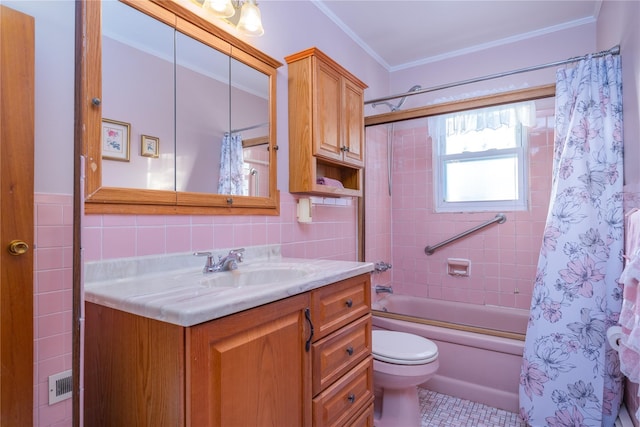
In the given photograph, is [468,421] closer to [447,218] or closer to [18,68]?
[447,218]

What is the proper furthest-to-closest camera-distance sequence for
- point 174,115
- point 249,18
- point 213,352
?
point 249,18, point 174,115, point 213,352

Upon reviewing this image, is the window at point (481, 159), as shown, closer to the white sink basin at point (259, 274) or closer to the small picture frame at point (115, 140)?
the white sink basin at point (259, 274)

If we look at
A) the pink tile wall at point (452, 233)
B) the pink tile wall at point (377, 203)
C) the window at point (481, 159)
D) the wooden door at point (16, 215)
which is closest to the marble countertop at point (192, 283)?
the wooden door at point (16, 215)

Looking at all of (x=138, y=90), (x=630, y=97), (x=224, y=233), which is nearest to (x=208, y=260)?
(x=224, y=233)

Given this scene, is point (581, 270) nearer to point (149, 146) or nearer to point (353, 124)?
point (353, 124)

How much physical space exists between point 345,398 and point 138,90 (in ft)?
4.57

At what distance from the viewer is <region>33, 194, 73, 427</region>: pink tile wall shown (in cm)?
92

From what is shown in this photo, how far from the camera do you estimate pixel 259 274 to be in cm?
142

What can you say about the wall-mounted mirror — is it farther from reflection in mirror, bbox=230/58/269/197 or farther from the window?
the window

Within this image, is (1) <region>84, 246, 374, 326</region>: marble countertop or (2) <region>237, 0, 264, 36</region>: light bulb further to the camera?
(2) <region>237, 0, 264, 36</region>: light bulb

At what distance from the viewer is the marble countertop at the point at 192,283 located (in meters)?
0.79

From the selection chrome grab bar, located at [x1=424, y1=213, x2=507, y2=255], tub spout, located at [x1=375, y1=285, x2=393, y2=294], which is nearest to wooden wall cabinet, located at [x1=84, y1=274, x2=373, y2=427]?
tub spout, located at [x1=375, y1=285, x2=393, y2=294]

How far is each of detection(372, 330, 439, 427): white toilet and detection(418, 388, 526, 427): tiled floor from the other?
0.62ft

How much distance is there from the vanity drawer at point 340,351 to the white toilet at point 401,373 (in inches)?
11.0
